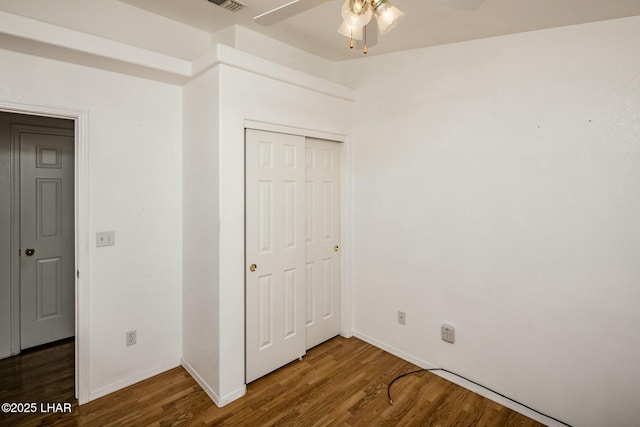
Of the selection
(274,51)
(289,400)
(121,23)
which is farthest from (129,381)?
(274,51)

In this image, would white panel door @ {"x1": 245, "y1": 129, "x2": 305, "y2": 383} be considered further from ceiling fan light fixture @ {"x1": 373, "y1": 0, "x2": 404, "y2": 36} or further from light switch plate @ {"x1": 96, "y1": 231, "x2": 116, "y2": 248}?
ceiling fan light fixture @ {"x1": 373, "y1": 0, "x2": 404, "y2": 36}

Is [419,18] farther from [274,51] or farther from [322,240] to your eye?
[322,240]

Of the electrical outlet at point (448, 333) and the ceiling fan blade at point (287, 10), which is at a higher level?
the ceiling fan blade at point (287, 10)

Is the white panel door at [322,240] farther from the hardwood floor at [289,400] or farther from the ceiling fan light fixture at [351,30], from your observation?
the ceiling fan light fixture at [351,30]

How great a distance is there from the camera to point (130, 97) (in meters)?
2.42

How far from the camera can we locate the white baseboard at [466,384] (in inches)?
84.9

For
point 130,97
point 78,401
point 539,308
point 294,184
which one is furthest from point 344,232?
point 78,401

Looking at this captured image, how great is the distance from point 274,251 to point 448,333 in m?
1.53

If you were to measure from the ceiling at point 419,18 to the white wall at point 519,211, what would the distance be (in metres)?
0.11

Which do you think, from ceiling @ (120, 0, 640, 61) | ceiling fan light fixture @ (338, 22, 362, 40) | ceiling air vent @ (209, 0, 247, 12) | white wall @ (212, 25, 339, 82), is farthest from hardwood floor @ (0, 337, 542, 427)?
ceiling air vent @ (209, 0, 247, 12)

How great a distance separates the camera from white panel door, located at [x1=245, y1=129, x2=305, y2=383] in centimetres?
251

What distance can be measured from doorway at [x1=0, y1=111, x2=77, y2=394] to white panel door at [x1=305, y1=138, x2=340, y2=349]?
2075 mm

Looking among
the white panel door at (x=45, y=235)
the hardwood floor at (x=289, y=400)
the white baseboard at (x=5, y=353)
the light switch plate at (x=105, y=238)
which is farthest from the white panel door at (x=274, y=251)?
the white baseboard at (x=5, y=353)

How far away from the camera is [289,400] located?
2.33 metres
